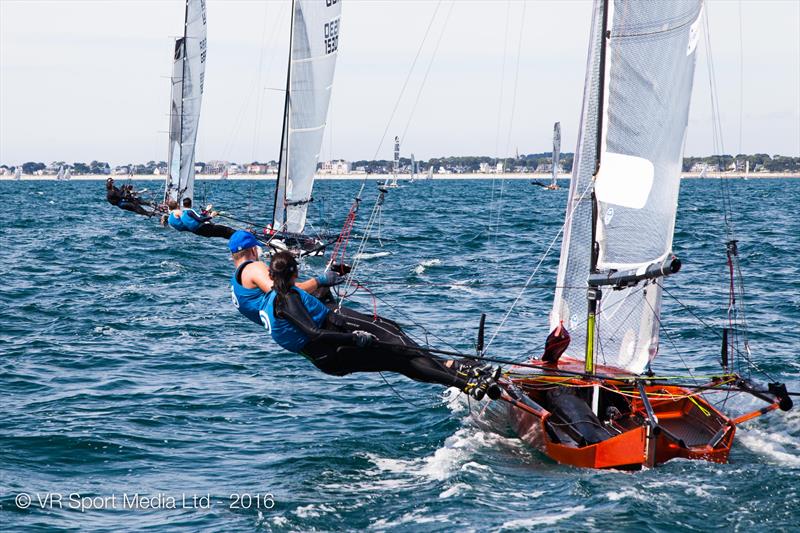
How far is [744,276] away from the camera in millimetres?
21719

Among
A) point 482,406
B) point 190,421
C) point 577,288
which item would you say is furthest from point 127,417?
point 577,288

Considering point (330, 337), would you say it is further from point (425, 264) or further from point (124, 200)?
point (124, 200)

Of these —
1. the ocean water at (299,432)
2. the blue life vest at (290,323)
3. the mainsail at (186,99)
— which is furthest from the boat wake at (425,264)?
the blue life vest at (290,323)

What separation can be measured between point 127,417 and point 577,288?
520cm

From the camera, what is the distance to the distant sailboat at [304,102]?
25266 mm

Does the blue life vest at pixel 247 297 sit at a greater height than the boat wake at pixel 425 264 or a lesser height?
greater

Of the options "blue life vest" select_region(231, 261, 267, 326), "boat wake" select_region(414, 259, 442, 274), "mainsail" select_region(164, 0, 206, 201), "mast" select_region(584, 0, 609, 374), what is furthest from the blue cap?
"mainsail" select_region(164, 0, 206, 201)

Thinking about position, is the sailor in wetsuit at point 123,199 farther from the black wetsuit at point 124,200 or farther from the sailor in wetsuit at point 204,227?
the sailor in wetsuit at point 204,227

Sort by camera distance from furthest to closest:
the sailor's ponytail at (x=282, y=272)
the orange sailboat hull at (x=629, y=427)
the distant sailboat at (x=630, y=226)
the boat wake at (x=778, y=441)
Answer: the distant sailboat at (x=630, y=226)
the boat wake at (x=778, y=441)
the orange sailboat hull at (x=629, y=427)
the sailor's ponytail at (x=282, y=272)

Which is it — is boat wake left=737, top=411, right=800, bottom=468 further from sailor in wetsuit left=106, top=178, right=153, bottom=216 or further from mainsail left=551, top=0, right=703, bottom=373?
sailor in wetsuit left=106, top=178, right=153, bottom=216

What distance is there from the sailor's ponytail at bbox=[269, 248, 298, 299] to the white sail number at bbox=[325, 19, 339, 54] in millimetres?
18659

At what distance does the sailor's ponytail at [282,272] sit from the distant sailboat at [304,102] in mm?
16990

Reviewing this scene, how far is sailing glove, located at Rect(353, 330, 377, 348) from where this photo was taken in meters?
7.96

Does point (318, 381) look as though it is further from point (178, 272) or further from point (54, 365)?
point (178, 272)
